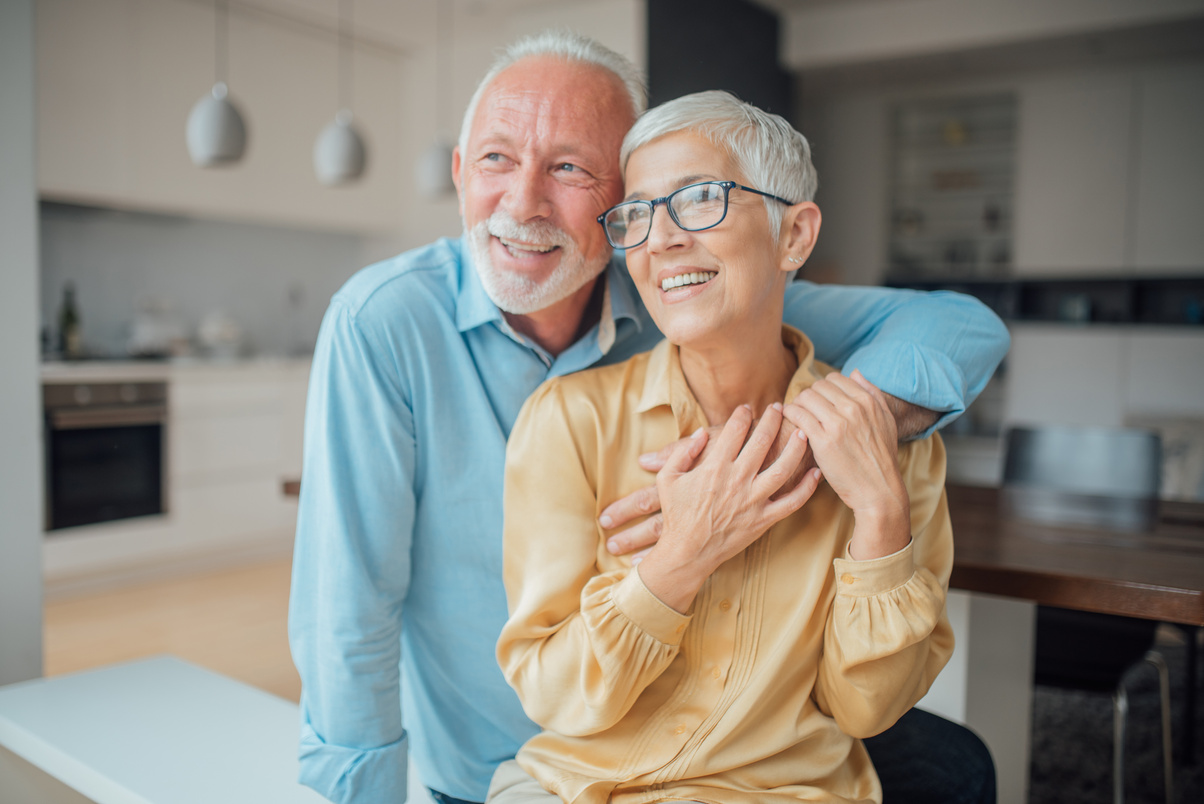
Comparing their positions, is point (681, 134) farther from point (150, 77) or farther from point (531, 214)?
point (150, 77)

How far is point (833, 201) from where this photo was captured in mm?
6891

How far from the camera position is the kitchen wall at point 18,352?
200 centimetres

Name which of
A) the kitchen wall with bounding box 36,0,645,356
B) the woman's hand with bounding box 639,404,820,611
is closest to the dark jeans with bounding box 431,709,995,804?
the woman's hand with bounding box 639,404,820,611

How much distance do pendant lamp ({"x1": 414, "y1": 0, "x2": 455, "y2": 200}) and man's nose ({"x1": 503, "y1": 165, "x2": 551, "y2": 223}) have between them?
2.50 m

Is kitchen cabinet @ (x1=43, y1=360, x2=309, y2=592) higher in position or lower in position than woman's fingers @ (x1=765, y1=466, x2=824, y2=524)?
lower

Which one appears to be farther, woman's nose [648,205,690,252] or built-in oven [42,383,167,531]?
built-in oven [42,383,167,531]

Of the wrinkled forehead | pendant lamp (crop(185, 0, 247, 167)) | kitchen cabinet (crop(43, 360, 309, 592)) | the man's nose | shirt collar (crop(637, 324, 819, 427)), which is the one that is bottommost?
kitchen cabinet (crop(43, 360, 309, 592))

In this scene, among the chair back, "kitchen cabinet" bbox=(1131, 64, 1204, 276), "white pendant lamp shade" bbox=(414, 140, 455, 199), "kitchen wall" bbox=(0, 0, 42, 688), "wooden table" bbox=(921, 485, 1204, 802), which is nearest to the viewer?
"wooden table" bbox=(921, 485, 1204, 802)

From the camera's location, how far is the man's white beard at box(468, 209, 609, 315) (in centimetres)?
128

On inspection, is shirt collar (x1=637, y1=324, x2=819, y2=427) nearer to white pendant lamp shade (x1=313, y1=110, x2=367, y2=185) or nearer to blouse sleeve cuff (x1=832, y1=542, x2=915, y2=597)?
blouse sleeve cuff (x1=832, y1=542, x2=915, y2=597)

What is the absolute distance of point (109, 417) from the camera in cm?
439

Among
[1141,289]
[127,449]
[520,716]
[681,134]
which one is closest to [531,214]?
[681,134]

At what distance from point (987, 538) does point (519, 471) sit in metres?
1.11

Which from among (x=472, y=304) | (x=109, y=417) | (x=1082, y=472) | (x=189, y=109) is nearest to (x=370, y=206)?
(x=189, y=109)
